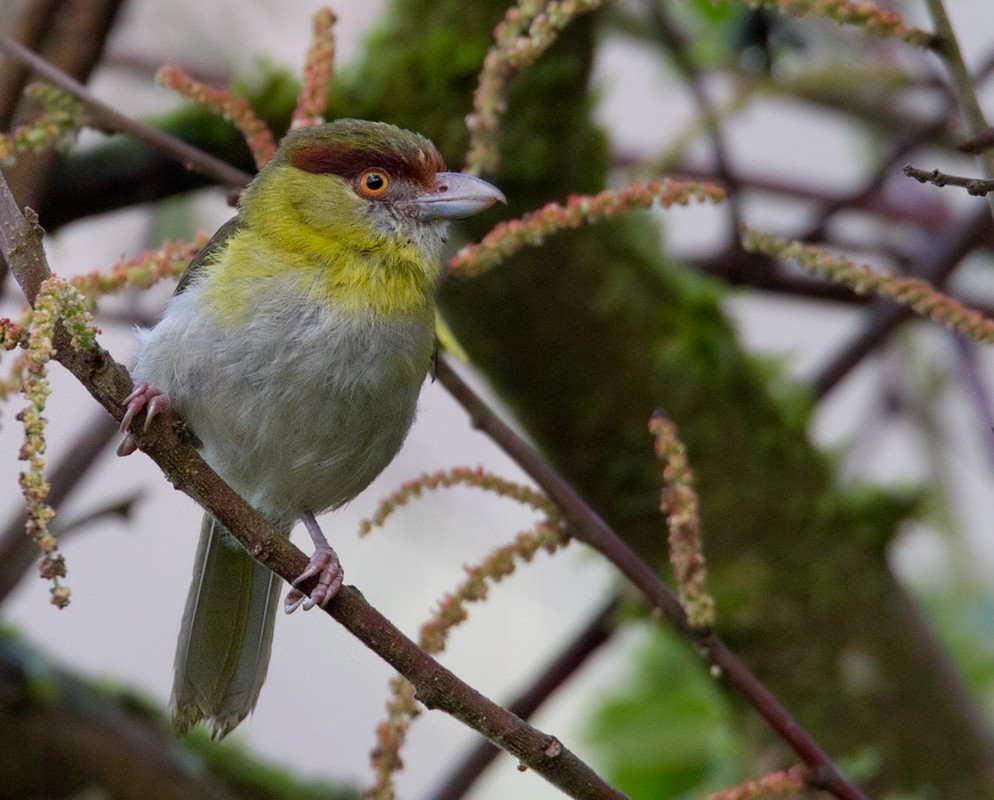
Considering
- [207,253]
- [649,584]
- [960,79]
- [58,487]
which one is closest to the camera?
Answer: [960,79]

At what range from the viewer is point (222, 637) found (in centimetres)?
252

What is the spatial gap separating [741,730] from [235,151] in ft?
5.69

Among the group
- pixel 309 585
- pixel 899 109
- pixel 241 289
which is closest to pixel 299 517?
pixel 241 289

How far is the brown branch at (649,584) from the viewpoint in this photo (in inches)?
70.7

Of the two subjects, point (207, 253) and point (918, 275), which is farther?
point (918, 275)

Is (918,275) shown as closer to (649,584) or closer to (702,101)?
(702,101)

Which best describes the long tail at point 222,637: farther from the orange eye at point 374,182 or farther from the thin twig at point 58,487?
the orange eye at point 374,182

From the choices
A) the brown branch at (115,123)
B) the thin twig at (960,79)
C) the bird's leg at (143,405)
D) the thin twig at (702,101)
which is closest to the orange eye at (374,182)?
the brown branch at (115,123)

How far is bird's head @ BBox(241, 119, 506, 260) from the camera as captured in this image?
8.52ft

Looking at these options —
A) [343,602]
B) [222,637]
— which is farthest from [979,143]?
[222,637]

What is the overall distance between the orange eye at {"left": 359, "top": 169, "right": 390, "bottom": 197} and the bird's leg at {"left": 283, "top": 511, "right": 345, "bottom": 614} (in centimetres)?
62

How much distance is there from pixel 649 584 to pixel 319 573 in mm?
534

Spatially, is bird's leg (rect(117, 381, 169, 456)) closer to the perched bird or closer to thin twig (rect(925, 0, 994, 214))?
the perched bird

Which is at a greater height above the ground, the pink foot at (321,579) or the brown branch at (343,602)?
the pink foot at (321,579)
